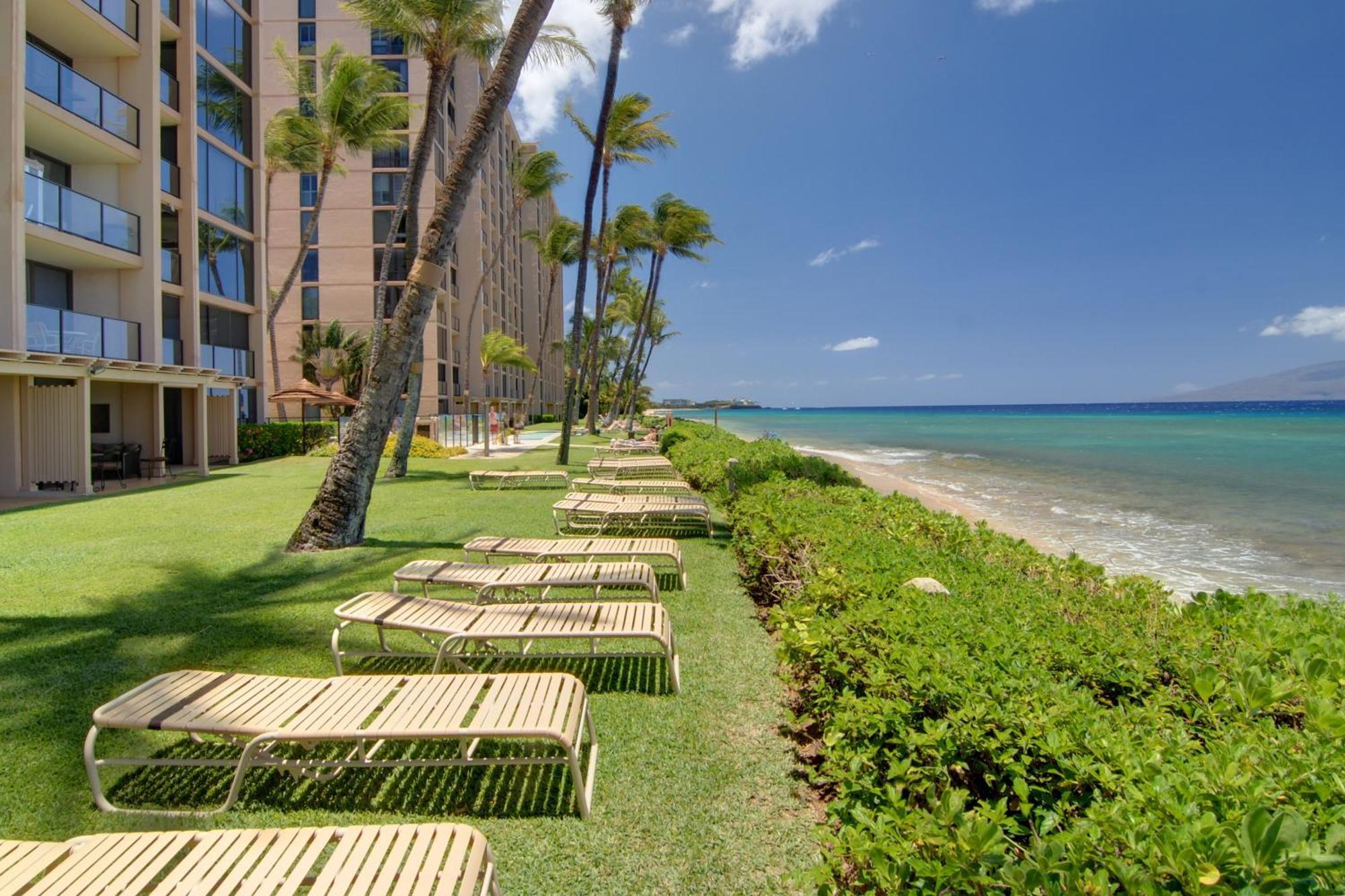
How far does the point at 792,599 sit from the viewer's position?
432cm

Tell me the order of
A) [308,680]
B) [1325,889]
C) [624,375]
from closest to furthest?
[1325,889] < [308,680] < [624,375]

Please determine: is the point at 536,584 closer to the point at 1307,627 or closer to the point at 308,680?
the point at 308,680

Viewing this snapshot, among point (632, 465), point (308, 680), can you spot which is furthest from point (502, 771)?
point (632, 465)

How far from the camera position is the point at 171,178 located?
18.0 m

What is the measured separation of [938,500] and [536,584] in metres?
12.2

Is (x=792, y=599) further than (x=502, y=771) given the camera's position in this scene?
Yes

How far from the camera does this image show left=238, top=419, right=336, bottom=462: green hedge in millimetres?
20188

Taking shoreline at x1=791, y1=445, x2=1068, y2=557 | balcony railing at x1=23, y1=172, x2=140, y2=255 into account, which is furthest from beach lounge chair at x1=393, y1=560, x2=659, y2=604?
balcony railing at x1=23, y1=172, x2=140, y2=255

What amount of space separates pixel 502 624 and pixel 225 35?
81.8ft

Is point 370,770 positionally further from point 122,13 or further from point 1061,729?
point 122,13

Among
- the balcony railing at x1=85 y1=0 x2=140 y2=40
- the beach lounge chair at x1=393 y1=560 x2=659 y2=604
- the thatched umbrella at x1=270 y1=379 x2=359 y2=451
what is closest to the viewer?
the beach lounge chair at x1=393 y1=560 x2=659 y2=604

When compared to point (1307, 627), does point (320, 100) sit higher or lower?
higher

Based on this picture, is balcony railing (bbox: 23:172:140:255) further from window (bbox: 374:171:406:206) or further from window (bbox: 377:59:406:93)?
window (bbox: 377:59:406:93)

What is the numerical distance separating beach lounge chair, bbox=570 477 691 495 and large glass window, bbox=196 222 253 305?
48.1ft
